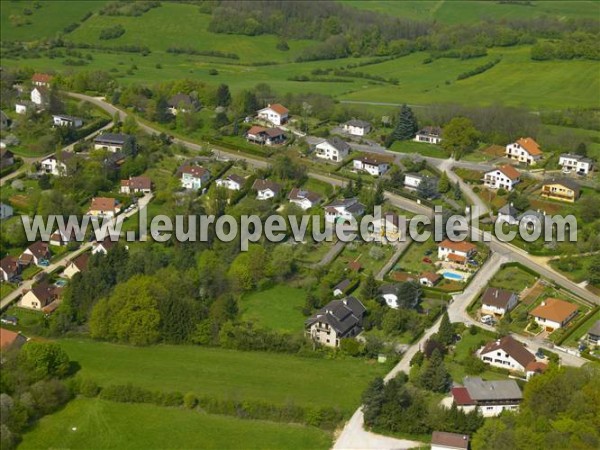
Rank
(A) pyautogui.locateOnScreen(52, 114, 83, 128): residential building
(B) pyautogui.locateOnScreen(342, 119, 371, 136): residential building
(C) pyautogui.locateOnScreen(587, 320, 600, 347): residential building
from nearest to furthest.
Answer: (C) pyautogui.locateOnScreen(587, 320, 600, 347): residential building → (A) pyautogui.locateOnScreen(52, 114, 83, 128): residential building → (B) pyautogui.locateOnScreen(342, 119, 371, 136): residential building

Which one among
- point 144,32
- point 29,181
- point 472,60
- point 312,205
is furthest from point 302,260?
point 144,32

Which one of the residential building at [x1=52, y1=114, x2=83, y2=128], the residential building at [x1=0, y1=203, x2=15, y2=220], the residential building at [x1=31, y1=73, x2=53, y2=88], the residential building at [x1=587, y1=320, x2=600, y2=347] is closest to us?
the residential building at [x1=587, y1=320, x2=600, y2=347]

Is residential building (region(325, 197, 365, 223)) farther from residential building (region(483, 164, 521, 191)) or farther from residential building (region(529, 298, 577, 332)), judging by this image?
residential building (region(529, 298, 577, 332))

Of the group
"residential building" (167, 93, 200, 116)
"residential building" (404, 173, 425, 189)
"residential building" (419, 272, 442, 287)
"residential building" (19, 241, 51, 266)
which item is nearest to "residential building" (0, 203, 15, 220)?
"residential building" (19, 241, 51, 266)

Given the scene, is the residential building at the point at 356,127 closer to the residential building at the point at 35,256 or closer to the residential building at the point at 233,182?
the residential building at the point at 233,182

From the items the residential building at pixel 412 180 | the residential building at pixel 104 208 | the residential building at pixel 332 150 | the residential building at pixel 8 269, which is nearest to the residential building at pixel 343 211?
the residential building at pixel 412 180

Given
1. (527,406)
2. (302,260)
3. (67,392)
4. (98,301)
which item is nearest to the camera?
(527,406)

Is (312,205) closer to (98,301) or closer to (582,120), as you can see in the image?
(98,301)
